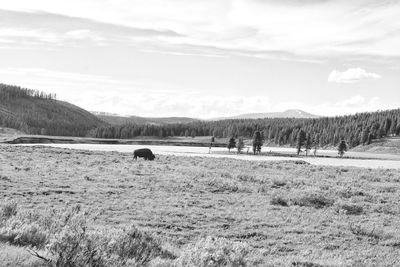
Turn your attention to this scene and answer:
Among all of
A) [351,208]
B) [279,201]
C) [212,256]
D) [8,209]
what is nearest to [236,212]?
[279,201]

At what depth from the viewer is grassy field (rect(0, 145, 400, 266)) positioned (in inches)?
531

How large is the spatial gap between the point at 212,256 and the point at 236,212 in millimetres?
10981

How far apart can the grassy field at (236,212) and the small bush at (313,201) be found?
0.17 feet

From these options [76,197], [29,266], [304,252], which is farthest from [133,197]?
[29,266]

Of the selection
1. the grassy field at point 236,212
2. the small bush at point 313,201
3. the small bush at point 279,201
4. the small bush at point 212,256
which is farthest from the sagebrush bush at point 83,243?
the small bush at point 313,201

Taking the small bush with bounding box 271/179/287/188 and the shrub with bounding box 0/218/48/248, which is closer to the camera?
the shrub with bounding box 0/218/48/248

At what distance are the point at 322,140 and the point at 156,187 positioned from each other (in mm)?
179177

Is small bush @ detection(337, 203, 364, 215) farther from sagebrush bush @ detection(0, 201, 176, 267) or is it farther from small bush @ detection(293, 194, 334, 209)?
sagebrush bush @ detection(0, 201, 176, 267)

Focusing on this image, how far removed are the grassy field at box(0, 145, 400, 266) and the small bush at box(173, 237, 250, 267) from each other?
0.23 meters

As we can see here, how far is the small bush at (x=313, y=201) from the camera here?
22.7 m

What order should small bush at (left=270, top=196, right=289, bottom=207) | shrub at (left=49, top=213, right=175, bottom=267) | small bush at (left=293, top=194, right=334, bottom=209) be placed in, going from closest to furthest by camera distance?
shrub at (left=49, top=213, right=175, bottom=267)
small bush at (left=270, top=196, right=289, bottom=207)
small bush at (left=293, top=194, right=334, bottom=209)

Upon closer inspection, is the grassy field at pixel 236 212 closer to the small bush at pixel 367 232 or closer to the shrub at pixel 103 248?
the small bush at pixel 367 232

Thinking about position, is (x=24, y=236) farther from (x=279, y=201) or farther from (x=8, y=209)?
(x=279, y=201)

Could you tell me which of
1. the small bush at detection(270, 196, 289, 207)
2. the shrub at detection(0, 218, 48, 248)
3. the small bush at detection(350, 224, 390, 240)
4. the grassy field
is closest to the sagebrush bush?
the shrub at detection(0, 218, 48, 248)
